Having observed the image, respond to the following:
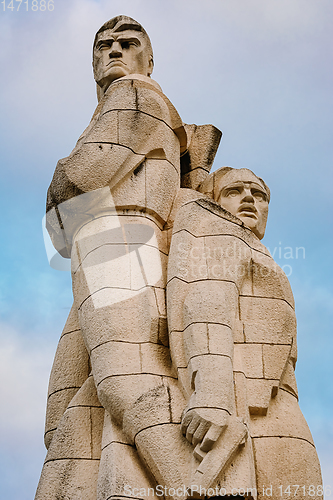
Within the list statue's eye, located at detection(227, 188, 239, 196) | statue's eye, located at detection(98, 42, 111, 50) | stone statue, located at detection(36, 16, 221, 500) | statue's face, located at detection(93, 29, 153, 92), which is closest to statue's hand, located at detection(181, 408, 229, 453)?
stone statue, located at detection(36, 16, 221, 500)

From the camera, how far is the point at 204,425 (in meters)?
6.69

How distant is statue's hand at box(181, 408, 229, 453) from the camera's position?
21.7 feet

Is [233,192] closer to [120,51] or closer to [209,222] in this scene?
[209,222]

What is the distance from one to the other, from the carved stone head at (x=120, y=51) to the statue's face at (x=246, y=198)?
1938 millimetres

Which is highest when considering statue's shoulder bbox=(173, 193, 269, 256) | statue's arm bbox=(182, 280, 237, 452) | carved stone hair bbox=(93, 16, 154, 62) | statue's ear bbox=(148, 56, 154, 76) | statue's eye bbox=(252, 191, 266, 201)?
carved stone hair bbox=(93, 16, 154, 62)

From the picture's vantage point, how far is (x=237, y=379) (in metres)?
7.26

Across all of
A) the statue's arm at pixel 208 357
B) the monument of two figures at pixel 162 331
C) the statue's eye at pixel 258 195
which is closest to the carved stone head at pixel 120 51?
the monument of two figures at pixel 162 331

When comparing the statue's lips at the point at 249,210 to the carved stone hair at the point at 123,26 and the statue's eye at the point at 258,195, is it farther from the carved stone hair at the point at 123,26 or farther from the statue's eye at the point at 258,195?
the carved stone hair at the point at 123,26

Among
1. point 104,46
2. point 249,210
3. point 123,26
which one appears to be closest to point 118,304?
point 249,210

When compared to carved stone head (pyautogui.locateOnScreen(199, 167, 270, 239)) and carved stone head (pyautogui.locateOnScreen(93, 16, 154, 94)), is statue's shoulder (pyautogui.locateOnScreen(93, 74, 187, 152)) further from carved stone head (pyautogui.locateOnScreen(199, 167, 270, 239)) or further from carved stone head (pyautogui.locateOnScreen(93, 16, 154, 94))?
carved stone head (pyautogui.locateOnScreen(199, 167, 270, 239))

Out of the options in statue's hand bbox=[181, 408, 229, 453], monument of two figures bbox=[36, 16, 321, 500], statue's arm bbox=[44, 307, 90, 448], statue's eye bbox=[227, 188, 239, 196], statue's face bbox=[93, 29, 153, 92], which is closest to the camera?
statue's hand bbox=[181, 408, 229, 453]

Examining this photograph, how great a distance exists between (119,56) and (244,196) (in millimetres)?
2496

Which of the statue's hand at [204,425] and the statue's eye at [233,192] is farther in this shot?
the statue's eye at [233,192]

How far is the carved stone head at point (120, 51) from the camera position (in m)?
9.88
